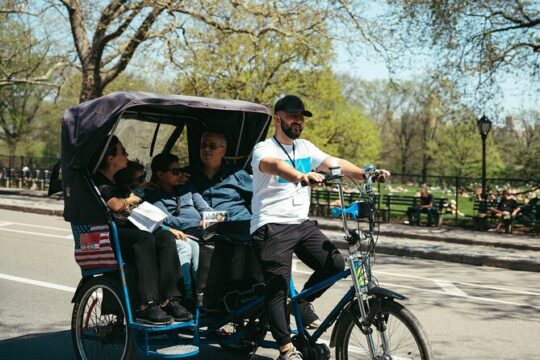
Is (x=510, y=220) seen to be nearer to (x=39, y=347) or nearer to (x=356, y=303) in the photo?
(x=39, y=347)

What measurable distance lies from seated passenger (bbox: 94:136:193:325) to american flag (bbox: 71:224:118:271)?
4.3 inches

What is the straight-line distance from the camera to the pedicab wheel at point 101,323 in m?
4.87

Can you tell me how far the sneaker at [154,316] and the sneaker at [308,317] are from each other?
89 cm

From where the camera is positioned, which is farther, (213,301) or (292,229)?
(213,301)

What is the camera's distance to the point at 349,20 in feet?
70.1

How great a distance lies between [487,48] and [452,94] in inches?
66.4

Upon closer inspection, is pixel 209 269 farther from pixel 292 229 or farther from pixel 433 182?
pixel 433 182

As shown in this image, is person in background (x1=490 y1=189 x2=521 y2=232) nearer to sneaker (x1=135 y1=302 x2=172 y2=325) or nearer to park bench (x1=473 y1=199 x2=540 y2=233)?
park bench (x1=473 y1=199 x2=540 y2=233)

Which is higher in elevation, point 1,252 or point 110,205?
point 110,205

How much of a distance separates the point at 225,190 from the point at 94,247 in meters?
1.15

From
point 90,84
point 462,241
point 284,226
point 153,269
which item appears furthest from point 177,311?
point 90,84

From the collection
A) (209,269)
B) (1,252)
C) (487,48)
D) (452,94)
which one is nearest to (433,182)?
(452,94)

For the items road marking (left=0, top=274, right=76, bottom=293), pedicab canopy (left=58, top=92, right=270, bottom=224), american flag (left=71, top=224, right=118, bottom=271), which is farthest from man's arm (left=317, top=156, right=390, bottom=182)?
road marking (left=0, top=274, right=76, bottom=293)

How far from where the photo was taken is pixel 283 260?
446cm
